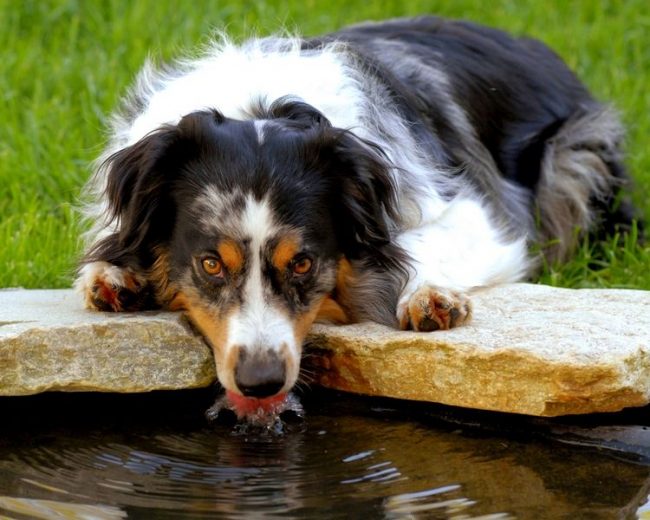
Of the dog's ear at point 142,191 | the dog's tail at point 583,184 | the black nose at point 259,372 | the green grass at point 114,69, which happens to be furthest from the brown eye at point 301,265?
the dog's tail at point 583,184

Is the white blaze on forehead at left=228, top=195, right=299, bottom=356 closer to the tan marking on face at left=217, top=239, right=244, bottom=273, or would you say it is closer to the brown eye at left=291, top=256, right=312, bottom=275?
the tan marking on face at left=217, top=239, right=244, bottom=273

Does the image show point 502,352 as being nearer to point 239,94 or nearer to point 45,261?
point 239,94

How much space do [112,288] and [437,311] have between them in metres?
1.21

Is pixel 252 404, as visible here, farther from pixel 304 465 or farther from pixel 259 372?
pixel 304 465

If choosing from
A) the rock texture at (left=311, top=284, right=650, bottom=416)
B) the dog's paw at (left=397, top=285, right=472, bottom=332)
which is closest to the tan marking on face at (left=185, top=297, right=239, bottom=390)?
the rock texture at (left=311, top=284, right=650, bottom=416)

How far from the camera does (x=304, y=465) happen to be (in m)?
3.82

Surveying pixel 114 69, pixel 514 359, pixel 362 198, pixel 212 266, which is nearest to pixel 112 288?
pixel 212 266

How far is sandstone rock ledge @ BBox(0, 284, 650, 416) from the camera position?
3.91 metres

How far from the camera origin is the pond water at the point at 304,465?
3508mm

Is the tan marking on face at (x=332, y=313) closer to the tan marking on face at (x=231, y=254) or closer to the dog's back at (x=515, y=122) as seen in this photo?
the tan marking on face at (x=231, y=254)

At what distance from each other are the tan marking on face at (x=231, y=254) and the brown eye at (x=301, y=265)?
0.19 metres

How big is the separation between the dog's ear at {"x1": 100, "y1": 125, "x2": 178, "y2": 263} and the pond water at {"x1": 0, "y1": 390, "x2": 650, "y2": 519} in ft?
1.93

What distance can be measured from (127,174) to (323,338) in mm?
930

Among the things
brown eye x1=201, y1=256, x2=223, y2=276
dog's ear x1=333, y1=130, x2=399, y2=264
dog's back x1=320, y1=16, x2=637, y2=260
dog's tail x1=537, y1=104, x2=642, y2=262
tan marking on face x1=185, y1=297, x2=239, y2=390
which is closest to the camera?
Answer: tan marking on face x1=185, y1=297, x2=239, y2=390
